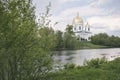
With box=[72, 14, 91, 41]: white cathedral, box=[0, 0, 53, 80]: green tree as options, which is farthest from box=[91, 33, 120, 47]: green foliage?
box=[0, 0, 53, 80]: green tree

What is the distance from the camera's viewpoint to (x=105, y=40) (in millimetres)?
129125

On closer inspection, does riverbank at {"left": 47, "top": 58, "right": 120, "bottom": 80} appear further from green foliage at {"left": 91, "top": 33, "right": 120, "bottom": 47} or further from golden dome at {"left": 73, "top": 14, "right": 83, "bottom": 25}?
golden dome at {"left": 73, "top": 14, "right": 83, "bottom": 25}

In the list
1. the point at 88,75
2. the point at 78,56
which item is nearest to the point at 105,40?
the point at 78,56

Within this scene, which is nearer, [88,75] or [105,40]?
[88,75]

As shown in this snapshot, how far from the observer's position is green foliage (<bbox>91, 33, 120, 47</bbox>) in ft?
425

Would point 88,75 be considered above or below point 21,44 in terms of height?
below

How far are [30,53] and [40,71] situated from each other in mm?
1186

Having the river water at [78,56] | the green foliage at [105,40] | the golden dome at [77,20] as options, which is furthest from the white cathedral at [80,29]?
the river water at [78,56]

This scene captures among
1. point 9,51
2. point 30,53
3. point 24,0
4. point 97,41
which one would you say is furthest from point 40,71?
point 97,41

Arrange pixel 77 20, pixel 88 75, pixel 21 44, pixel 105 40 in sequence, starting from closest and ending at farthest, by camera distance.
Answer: pixel 21 44, pixel 88 75, pixel 105 40, pixel 77 20

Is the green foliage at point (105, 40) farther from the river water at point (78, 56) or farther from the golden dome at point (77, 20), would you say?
the river water at point (78, 56)

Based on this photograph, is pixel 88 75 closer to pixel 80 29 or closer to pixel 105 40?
pixel 105 40

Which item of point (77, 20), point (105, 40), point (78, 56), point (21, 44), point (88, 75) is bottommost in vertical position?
point (78, 56)

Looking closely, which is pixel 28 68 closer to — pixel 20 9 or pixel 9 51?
pixel 9 51
